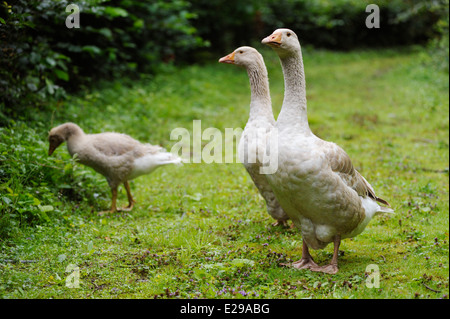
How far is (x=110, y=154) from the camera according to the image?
276 inches

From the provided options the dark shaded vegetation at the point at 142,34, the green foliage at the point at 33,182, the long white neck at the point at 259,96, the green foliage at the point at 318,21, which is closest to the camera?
the green foliage at the point at 33,182

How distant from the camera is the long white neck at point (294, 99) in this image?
474 cm

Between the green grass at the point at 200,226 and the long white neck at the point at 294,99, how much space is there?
4.95ft

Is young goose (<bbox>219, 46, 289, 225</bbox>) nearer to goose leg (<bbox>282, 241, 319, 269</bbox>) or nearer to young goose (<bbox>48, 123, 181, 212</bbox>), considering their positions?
goose leg (<bbox>282, 241, 319, 269</bbox>)

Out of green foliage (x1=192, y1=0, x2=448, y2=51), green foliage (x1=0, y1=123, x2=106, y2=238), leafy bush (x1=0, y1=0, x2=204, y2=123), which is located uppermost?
green foliage (x1=192, y1=0, x2=448, y2=51)

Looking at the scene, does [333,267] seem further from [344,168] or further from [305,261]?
[344,168]

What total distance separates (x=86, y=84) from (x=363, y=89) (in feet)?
33.1

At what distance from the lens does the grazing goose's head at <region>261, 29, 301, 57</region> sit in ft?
15.4

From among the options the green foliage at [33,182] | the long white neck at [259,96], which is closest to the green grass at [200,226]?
the green foliage at [33,182]

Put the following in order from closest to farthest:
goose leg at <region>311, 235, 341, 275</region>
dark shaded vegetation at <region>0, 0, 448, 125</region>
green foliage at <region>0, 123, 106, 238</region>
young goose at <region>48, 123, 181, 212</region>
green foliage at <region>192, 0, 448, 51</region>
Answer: goose leg at <region>311, 235, 341, 275</region> < green foliage at <region>0, 123, 106, 238</region> < young goose at <region>48, 123, 181, 212</region> < dark shaded vegetation at <region>0, 0, 448, 125</region> < green foliage at <region>192, 0, 448, 51</region>

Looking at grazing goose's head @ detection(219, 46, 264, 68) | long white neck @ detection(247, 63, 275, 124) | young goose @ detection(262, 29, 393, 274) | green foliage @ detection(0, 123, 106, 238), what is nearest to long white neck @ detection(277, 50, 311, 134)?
young goose @ detection(262, 29, 393, 274)

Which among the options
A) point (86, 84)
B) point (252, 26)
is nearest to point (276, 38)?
point (86, 84)

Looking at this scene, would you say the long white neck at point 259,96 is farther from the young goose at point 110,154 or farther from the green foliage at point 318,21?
the green foliage at point 318,21

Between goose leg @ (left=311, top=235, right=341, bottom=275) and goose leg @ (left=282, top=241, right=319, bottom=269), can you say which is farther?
goose leg @ (left=282, top=241, right=319, bottom=269)
